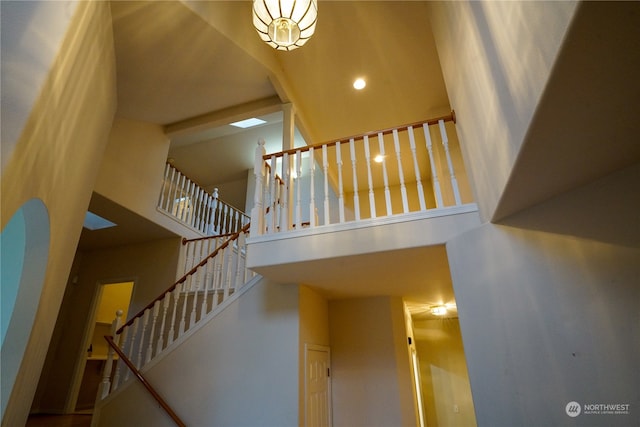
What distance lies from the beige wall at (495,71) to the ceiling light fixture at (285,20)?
1.12 meters

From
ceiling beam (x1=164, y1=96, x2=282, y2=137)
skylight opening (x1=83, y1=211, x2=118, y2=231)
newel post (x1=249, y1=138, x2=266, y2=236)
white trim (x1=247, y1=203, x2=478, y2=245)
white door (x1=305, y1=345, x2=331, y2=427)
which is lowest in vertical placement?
white door (x1=305, y1=345, x2=331, y2=427)

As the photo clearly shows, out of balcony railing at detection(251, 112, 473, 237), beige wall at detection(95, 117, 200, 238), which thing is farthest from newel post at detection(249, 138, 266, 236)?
beige wall at detection(95, 117, 200, 238)

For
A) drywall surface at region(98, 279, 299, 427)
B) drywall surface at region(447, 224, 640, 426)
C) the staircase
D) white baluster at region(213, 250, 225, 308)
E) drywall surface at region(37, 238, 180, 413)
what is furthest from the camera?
drywall surface at region(37, 238, 180, 413)

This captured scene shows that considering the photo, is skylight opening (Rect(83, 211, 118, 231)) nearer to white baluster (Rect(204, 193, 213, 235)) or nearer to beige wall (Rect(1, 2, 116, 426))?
white baluster (Rect(204, 193, 213, 235))

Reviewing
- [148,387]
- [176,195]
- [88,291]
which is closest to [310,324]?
[148,387]

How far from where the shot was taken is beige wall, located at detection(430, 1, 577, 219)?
Answer: 1065 millimetres

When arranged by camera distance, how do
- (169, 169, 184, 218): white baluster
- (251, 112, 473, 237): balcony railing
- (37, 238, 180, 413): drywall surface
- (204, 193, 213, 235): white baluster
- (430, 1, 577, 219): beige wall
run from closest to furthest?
(430, 1, 577, 219): beige wall → (251, 112, 473, 237): balcony railing → (37, 238, 180, 413): drywall surface → (169, 169, 184, 218): white baluster → (204, 193, 213, 235): white baluster

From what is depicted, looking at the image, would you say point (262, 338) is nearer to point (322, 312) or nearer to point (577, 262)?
point (322, 312)

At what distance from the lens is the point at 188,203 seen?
18.7ft

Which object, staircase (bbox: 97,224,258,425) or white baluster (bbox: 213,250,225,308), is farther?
white baluster (bbox: 213,250,225,308)

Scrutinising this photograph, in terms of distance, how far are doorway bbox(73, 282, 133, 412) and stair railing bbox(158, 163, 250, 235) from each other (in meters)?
1.81

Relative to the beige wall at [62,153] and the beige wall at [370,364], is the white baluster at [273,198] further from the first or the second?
the beige wall at [370,364]

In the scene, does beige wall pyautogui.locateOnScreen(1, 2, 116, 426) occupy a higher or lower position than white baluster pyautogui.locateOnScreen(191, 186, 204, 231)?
lower

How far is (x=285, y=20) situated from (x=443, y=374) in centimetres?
578
